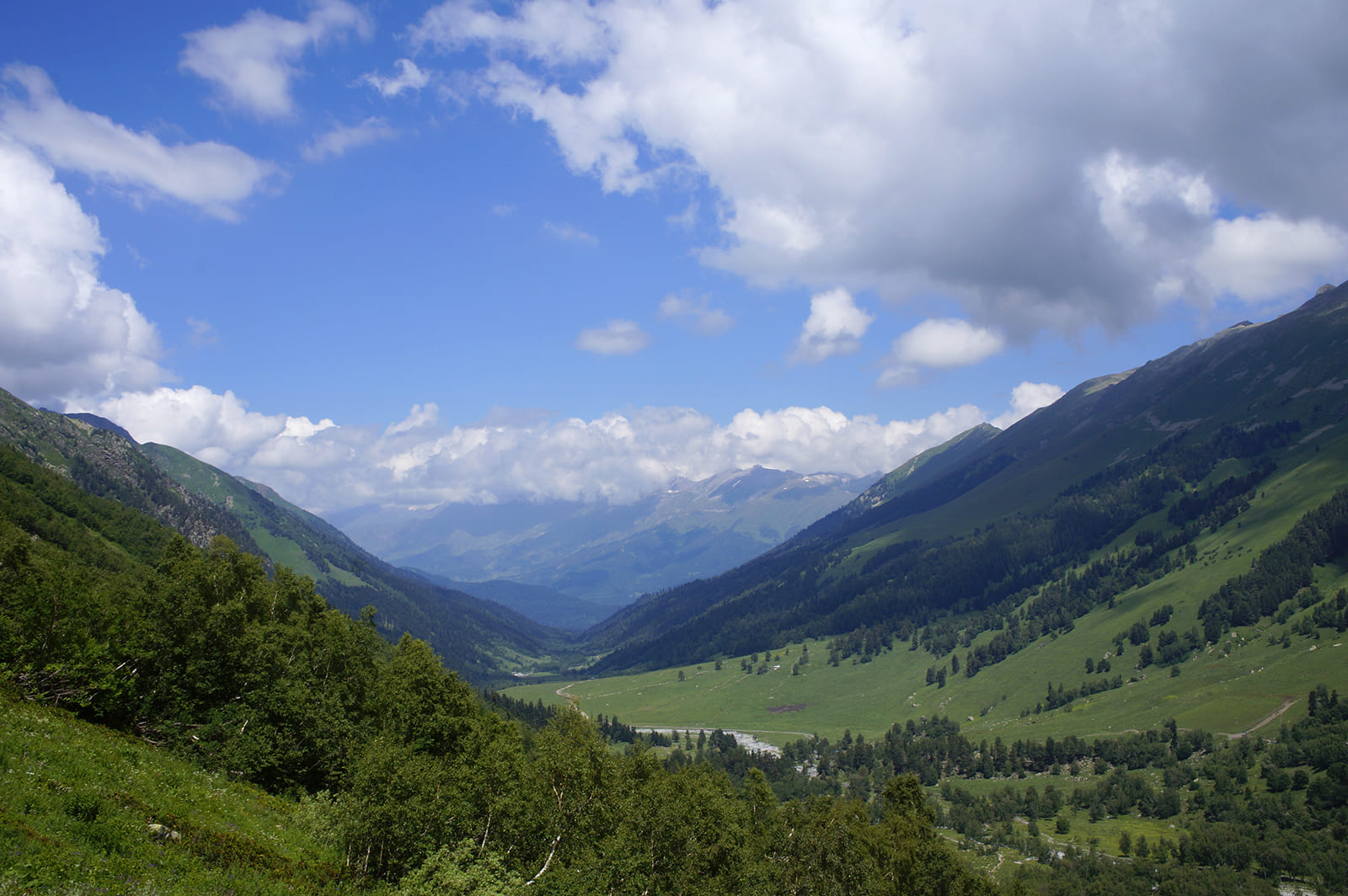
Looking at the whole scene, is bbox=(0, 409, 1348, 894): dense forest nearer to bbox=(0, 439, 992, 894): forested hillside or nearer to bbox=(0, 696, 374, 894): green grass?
bbox=(0, 439, 992, 894): forested hillside

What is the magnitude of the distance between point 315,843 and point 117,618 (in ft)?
92.2

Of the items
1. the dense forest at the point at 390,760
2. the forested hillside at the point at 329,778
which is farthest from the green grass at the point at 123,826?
the dense forest at the point at 390,760

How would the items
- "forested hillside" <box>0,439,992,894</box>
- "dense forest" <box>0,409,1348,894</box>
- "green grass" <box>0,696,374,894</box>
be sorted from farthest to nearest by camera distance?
1. "dense forest" <box>0,409,1348,894</box>
2. "forested hillside" <box>0,439,992,894</box>
3. "green grass" <box>0,696,374,894</box>

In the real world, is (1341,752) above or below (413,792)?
below

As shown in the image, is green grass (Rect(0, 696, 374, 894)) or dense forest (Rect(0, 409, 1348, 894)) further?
dense forest (Rect(0, 409, 1348, 894))

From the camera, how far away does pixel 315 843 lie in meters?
36.4

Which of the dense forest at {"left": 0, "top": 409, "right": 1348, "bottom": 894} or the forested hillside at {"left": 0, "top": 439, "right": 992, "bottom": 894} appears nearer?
the forested hillside at {"left": 0, "top": 439, "right": 992, "bottom": 894}

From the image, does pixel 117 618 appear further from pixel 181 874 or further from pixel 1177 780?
pixel 1177 780

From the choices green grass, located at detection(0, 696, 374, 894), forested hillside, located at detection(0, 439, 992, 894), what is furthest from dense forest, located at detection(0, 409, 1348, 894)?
green grass, located at detection(0, 696, 374, 894)

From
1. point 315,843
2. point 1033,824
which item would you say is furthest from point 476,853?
point 1033,824

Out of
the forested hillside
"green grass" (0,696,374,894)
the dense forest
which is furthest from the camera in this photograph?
the dense forest

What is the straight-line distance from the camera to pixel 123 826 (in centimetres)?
2530

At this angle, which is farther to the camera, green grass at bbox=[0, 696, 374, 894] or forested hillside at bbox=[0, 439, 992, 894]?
forested hillside at bbox=[0, 439, 992, 894]

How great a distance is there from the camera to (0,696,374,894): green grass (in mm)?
21016
